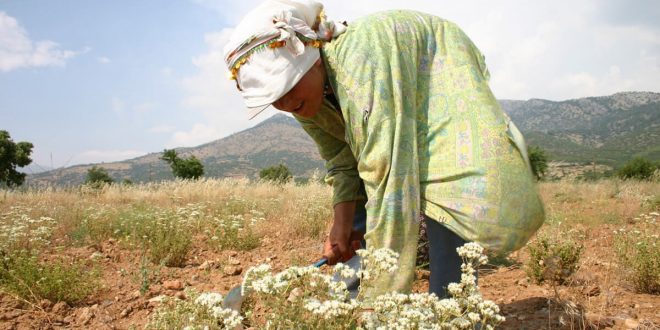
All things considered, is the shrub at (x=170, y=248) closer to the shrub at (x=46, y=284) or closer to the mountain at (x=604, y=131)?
the shrub at (x=46, y=284)

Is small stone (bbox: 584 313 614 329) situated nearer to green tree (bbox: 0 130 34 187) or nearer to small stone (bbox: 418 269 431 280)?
small stone (bbox: 418 269 431 280)

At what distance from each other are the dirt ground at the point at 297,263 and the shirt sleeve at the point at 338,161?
1144mm

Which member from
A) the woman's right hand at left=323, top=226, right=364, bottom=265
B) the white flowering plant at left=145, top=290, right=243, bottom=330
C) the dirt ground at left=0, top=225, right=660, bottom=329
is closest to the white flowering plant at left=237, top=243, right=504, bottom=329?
the white flowering plant at left=145, top=290, right=243, bottom=330

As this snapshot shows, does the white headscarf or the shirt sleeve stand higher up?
the white headscarf

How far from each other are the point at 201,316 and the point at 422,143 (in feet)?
3.46

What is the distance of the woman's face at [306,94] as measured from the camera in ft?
5.72

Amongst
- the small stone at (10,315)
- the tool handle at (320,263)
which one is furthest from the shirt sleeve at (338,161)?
the small stone at (10,315)

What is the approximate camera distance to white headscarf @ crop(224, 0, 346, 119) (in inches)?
65.0

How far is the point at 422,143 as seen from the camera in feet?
5.65

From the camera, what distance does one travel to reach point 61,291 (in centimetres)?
319

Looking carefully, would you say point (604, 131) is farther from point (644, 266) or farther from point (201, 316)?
point (201, 316)

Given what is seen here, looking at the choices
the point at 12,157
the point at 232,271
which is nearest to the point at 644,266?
the point at 232,271

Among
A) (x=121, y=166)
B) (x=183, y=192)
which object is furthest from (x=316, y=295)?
(x=121, y=166)

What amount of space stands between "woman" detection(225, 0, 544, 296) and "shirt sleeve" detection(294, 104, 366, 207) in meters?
0.41
